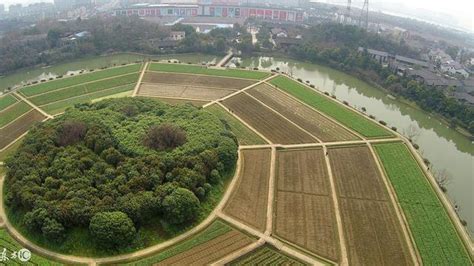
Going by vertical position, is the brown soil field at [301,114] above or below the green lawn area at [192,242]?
above

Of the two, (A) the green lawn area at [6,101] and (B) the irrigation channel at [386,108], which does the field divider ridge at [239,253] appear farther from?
(A) the green lawn area at [6,101]

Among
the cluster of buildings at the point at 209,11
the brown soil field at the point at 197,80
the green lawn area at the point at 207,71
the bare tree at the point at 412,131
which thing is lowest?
the bare tree at the point at 412,131

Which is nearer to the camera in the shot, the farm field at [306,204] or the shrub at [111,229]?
the shrub at [111,229]

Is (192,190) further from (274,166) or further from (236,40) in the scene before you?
(236,40)

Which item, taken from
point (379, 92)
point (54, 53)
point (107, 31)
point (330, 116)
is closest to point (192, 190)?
point (330, 116)

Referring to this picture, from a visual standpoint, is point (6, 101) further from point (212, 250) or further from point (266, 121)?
point (212, 250)

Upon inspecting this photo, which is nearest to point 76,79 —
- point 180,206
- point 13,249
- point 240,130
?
point 240,130

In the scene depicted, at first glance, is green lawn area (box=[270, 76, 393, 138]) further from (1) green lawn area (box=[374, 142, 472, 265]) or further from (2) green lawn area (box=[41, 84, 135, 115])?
(2) green lawn area (box=[41, 84, 135, 115])

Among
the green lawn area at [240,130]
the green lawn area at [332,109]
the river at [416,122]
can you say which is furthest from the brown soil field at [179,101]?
the river at [416,122]
